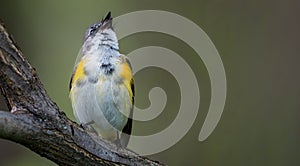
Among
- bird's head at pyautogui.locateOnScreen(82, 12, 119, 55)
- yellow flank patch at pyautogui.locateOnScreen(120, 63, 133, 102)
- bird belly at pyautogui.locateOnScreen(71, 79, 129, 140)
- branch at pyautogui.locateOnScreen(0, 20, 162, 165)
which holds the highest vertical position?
bird's head at pyautogui.locateOnScreen(82, 12, 119, 55)

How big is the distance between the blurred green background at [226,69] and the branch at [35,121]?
6.57 feet

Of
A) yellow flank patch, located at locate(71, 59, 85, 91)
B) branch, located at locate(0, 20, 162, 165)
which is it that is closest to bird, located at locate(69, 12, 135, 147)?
yellow flank patch, located at locate(71, 59, 85, 91)

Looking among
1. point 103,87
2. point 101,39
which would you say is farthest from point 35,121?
point 101,39

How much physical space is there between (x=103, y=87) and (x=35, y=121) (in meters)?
1.16

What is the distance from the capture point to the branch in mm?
2527

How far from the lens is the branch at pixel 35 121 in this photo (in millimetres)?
2527

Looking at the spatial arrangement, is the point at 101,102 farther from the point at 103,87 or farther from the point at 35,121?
the point at 35,121

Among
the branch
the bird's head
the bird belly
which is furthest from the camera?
the bird's head

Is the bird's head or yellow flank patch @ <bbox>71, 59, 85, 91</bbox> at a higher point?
the bird's head

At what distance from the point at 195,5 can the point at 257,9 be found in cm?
56

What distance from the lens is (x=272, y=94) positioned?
4.81m

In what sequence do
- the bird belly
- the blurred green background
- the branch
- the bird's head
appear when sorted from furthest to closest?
the blurred green background, the bird's head, the bird belly, the branch

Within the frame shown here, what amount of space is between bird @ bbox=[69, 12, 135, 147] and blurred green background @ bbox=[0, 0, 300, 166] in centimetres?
90

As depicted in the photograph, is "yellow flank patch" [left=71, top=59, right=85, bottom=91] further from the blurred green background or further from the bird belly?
the blurred green background
